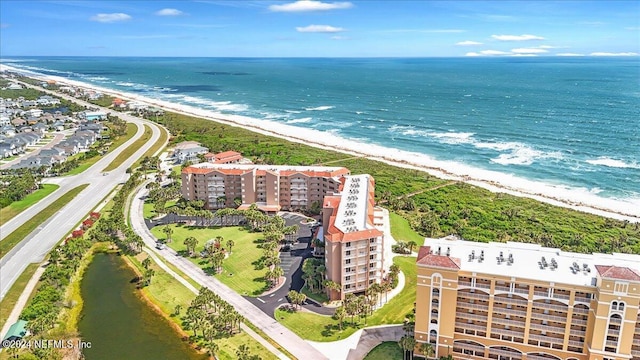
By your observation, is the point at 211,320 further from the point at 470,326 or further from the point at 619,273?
the point at 619,273

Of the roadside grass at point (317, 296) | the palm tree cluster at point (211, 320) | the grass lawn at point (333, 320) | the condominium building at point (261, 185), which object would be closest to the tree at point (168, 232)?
the condominium building at point (261, 185)

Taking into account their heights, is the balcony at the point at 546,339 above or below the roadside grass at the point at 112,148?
below

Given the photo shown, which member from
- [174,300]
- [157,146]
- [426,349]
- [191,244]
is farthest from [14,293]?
[157,146]

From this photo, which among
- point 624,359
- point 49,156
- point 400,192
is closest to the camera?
point 624,359

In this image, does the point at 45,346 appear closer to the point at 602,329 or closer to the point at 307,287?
the point at 307,287

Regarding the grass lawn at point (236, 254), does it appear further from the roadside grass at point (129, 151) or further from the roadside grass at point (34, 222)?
the roadside grass at point (129, 151)

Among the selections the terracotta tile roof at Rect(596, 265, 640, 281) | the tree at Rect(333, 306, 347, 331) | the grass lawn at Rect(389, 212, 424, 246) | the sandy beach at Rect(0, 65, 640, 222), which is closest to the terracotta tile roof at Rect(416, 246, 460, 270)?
the terracotta tile roof at Rect(596, 265, 640, 281)

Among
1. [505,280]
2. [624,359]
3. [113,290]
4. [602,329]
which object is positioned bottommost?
[113,290]

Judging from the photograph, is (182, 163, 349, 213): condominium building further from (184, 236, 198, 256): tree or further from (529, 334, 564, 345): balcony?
(529, 334, 564, 345): balcony

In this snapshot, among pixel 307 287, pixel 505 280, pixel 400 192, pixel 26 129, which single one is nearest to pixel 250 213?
pixel 307 287
